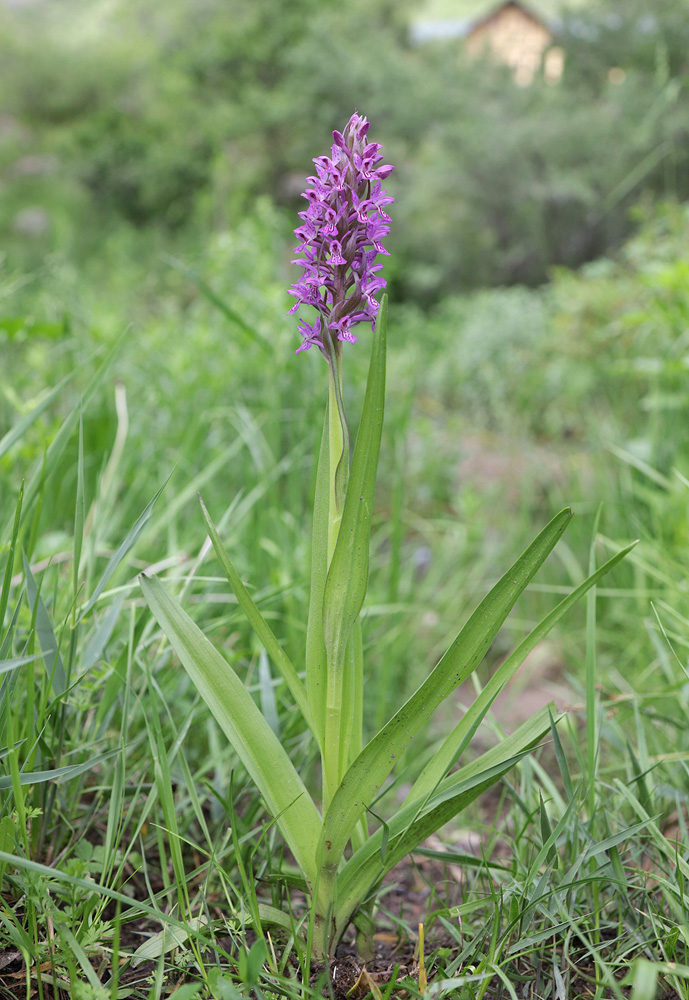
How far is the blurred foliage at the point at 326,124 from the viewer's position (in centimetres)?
834

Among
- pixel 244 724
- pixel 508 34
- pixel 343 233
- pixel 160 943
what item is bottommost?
pixel 160 943

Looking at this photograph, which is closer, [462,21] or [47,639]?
[47,639]

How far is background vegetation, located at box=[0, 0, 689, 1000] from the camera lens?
97cm

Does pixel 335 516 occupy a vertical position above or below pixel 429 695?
above

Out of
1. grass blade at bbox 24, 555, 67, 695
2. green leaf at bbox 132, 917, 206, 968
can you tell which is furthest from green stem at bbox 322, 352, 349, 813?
grass blade at bbox 24, 555, 67, 695

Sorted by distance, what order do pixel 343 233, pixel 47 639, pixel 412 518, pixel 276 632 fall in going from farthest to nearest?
pixel 412 518 → pixel 276 632 → pixel 47 639 → pixel 343 233

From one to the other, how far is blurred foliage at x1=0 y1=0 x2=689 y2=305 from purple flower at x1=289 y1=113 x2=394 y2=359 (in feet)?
14.8

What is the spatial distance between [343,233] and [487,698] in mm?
607

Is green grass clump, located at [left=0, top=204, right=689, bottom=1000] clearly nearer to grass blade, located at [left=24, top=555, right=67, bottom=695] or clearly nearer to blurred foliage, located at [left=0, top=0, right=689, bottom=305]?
grass blade, located at [left=24, top=555, right=67, bottom=695]

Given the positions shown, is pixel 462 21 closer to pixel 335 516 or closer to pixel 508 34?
pixel 508 34

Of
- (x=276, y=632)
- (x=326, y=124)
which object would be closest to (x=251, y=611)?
(x=276, y=632)

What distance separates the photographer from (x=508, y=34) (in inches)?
468

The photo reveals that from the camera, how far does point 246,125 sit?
39.7 ft

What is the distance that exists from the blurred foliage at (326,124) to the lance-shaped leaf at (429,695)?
15.6 feet
